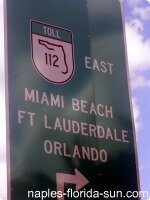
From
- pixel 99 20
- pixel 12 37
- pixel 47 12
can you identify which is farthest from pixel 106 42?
pixel 12 37

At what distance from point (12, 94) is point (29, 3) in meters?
0.82

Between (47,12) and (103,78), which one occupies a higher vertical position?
(47,12)

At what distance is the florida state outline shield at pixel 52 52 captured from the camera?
13.7 ft

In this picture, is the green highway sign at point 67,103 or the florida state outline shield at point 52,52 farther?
the florida state outline shield at point 52,52

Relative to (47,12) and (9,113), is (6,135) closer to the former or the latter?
(9,113)

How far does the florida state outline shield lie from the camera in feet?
13.7

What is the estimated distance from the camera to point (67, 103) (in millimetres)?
4184

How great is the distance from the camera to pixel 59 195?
3887 mm

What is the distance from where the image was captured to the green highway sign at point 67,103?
3.87 meters

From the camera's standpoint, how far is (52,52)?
4277mm

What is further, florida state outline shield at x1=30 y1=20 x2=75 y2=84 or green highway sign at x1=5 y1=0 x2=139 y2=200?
florida state outline shield at x1=30 y1=20 x2=75 y2=84

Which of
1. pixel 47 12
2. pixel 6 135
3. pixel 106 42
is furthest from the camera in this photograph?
pixel 106 42

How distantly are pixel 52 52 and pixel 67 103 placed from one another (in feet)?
1.41

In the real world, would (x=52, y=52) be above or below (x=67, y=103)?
above
